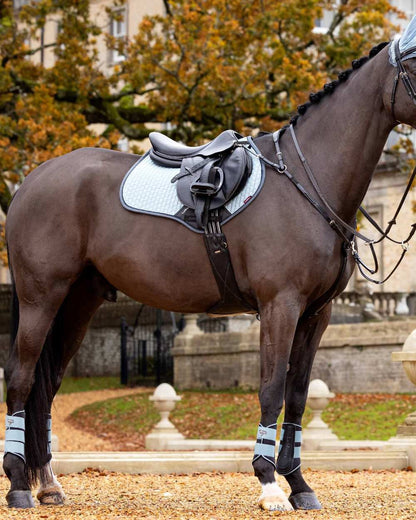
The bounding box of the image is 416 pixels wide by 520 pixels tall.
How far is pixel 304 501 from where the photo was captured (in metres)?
7.38

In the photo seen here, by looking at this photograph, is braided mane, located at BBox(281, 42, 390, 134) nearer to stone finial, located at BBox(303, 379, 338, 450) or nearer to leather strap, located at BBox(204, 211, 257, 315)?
leather strap, located at BBox(204, 211, 257, 315)

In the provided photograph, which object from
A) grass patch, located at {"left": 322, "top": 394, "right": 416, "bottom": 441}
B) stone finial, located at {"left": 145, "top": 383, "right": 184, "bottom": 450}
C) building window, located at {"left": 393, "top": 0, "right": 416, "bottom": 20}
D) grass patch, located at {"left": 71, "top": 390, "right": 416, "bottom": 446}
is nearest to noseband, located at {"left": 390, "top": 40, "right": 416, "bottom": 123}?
stone finial, located at {"left": 145, "top": 383, "right": 184, "bottom": 450}

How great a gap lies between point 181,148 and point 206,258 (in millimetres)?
996

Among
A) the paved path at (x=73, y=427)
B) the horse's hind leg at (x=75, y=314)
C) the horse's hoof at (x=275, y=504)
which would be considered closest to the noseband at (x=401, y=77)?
the horse's hind leg at (x=75, y=314)

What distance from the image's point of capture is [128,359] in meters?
29.5

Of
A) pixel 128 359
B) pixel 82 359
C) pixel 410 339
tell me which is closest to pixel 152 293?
pixel 410 339

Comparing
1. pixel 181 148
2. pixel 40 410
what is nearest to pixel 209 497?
pixel 40 410

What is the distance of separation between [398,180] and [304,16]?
1620 centimetres

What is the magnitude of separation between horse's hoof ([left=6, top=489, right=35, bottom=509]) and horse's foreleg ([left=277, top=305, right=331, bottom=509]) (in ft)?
6.07

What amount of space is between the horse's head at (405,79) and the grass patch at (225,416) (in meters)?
11.3

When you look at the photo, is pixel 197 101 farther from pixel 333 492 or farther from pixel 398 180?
pixel 398 180

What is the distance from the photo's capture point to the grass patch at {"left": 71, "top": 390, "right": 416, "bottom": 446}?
18.7m

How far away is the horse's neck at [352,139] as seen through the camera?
7215mm

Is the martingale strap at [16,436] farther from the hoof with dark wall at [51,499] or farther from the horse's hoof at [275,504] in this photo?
the horse's hoof at [275,504]
